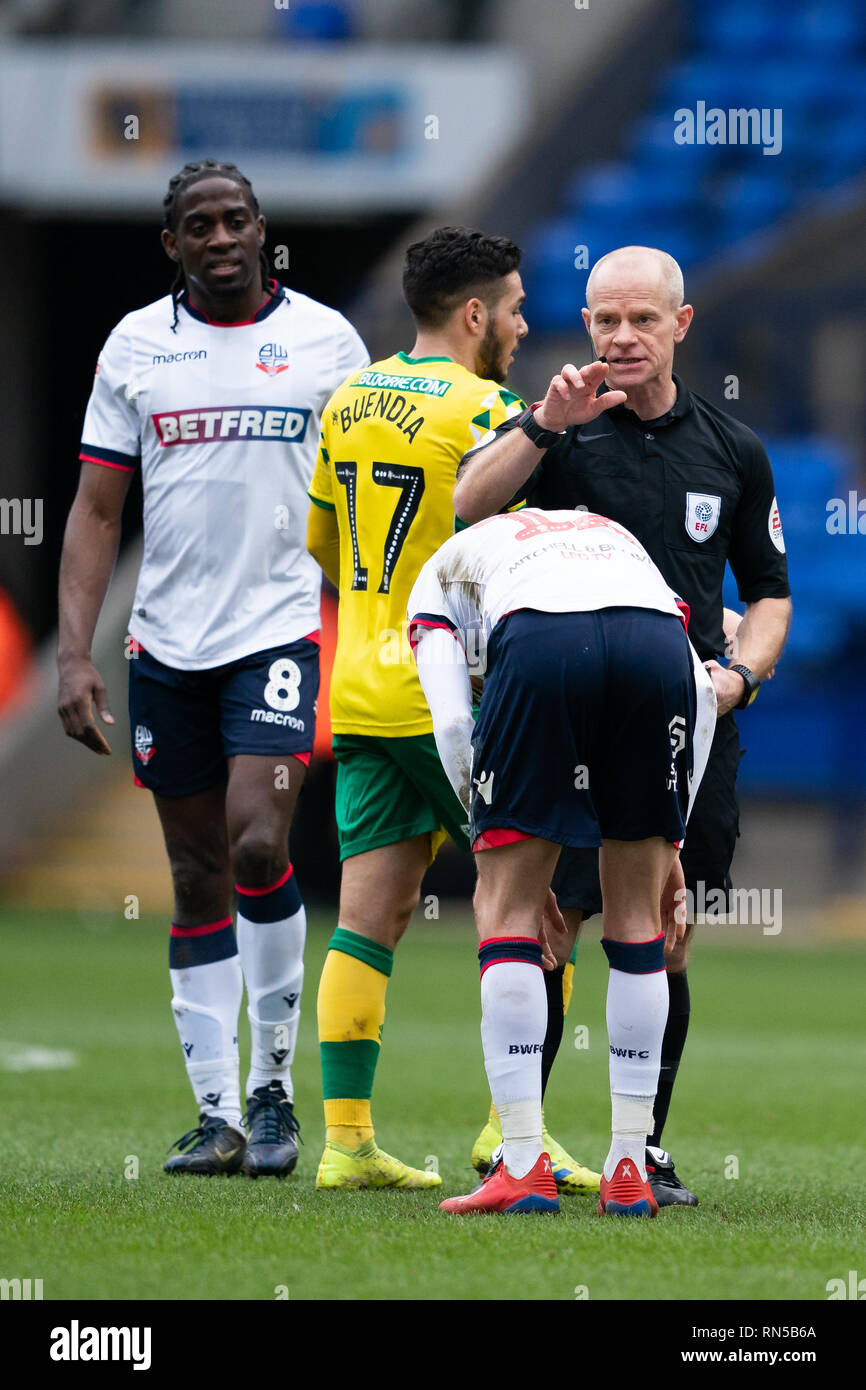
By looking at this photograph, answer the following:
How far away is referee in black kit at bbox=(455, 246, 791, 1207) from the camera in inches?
177

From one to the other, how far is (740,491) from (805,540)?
1075 cm

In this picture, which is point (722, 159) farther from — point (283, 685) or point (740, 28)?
point (283, 685)

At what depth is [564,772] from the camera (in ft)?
13.2

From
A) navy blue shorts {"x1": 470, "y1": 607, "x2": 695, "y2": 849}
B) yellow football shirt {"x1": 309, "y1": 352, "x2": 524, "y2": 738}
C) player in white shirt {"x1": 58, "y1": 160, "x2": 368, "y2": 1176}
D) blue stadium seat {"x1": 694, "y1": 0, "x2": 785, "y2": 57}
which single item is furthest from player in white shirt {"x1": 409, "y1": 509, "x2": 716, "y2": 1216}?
blue stadium seat {"x1": 694, "y1": 0, "x2": 785, "y2": 57}

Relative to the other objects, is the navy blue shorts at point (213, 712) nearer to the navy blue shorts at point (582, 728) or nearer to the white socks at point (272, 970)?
the white socks at point (272, 970)

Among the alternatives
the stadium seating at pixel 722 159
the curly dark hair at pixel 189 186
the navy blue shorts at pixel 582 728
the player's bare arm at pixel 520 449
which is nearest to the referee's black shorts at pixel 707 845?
the navy blue shorts at pixel 582 728

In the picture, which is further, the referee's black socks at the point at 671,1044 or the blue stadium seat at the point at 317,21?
the blue stadium seat at the point at 317,21

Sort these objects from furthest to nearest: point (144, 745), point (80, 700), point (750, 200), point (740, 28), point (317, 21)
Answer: point (740, 28), point (317, 21), point (750, 200), point (144, 745), point (80, 700)

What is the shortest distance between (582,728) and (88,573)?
180 centimetres

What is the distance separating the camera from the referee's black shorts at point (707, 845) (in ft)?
15.1

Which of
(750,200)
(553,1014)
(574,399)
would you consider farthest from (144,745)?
(750,200)

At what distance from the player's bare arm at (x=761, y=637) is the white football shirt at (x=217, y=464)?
1182 millimetres
